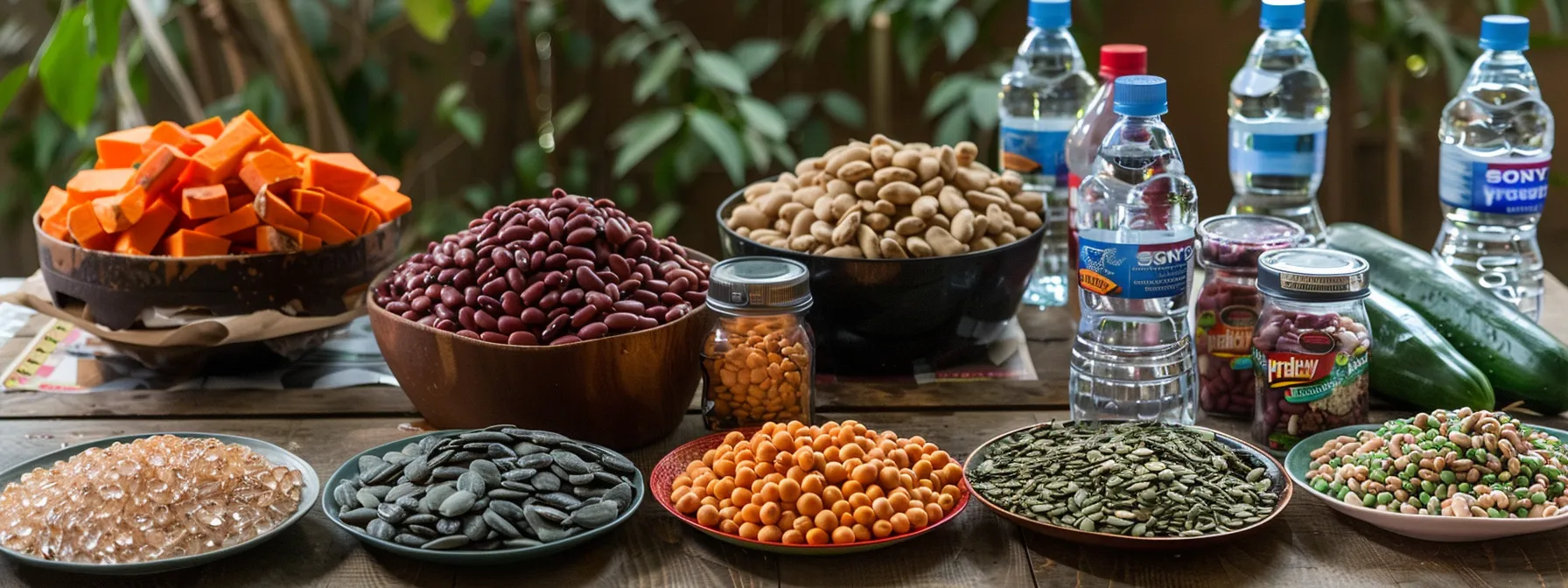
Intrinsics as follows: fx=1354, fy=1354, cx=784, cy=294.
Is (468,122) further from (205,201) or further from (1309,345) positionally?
(1309,345)

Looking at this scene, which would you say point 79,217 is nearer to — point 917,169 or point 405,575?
point 405,575

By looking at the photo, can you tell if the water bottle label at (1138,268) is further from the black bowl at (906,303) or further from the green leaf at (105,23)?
the green leaf at (105,23)

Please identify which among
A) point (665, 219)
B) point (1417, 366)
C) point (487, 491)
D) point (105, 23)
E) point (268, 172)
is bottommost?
point (665, 219)

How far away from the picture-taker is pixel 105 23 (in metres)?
2.04

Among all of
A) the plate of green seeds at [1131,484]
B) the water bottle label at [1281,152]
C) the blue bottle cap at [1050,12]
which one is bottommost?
the plate of green seeds at [1131,484]

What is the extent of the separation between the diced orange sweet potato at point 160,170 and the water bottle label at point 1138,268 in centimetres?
105

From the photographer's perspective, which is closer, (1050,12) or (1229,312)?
(1229,312)

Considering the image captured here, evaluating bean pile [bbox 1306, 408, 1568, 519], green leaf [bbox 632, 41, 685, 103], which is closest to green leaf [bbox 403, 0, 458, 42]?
green leaf [bbox 632, 41, 685, 103]

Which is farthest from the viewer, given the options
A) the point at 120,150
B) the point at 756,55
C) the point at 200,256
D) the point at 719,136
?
the point at 756,55

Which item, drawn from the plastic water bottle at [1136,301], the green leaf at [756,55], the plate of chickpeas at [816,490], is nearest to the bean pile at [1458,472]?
the plastic water bottle at [1136,301]

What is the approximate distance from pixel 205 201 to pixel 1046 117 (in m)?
1.15

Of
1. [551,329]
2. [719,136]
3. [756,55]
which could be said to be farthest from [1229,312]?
[756,55]

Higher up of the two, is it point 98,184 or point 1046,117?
point 98,184

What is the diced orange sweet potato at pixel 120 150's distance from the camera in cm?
169
